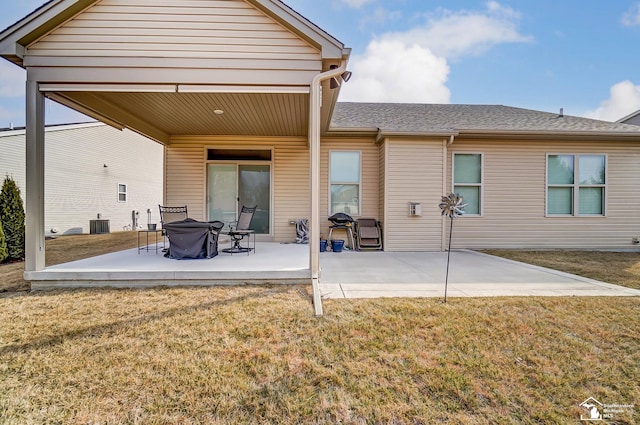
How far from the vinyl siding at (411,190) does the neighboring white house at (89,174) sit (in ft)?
41.4

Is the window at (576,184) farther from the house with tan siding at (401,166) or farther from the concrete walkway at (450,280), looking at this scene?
the concrete walkway at (450,280)

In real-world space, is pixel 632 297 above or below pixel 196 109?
below

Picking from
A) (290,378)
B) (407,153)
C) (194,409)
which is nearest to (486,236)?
(407,153)

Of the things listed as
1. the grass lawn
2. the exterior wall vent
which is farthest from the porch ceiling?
the grass lawn

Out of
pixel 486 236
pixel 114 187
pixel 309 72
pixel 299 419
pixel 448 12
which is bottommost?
pixel 299 419

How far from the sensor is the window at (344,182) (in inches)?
316

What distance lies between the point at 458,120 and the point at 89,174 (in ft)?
48.2

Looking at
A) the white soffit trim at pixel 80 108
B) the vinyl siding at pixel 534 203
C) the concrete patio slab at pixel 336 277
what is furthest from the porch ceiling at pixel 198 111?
the vinyl siding at pixel 534 203

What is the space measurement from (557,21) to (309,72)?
1022 cm

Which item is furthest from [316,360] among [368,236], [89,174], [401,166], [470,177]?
[89,174]

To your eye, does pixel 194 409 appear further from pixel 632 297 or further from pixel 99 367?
pixel 632 297

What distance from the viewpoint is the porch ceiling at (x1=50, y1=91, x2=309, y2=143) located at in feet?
16.5

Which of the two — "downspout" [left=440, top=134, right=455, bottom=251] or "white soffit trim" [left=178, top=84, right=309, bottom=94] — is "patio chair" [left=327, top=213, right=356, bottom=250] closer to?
"downspout" [left=440, top=134, right=455, bottom=251]

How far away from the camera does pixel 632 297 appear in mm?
3619
